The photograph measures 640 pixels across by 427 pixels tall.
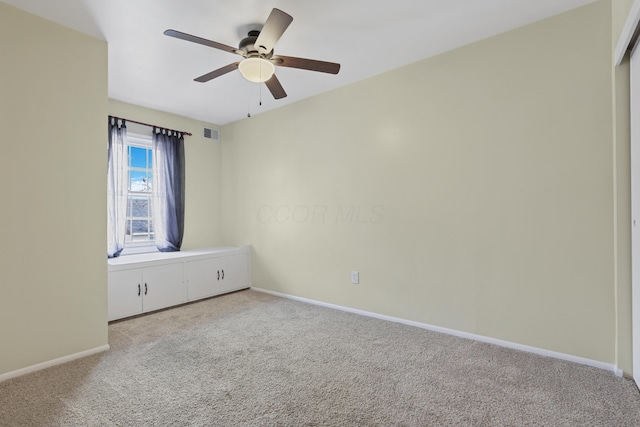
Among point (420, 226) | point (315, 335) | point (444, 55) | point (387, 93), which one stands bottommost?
point (315, 335)

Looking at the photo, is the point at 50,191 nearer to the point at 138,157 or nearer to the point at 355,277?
the point at 138,157

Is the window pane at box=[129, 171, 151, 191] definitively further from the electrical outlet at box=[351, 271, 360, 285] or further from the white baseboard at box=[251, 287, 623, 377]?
the electrical outlet at box=[351, 271, 360, 285]

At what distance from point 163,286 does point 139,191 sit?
1.35 meters

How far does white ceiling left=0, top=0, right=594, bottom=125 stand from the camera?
7.18 feet

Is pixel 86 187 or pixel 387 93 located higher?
pixel 387 93

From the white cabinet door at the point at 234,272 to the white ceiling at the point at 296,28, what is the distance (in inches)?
88.5

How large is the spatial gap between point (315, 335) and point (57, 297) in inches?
80.5

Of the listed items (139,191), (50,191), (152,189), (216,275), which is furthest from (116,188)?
(216,275)

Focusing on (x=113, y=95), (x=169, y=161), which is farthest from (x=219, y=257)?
(x=113, y=95)

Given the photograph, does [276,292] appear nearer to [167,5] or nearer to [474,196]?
[474,196]

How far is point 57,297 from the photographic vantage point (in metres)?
2.37

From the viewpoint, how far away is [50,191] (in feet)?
7.68

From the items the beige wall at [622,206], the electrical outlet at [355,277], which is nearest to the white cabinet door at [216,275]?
Answer: the electrical outlet at [355,277]

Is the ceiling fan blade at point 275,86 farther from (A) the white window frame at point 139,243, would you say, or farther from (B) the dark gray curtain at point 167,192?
(A) the white window frame at point 139,243
